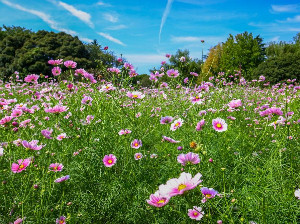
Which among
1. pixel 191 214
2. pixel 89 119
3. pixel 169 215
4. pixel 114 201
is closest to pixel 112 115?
pixel 89 119

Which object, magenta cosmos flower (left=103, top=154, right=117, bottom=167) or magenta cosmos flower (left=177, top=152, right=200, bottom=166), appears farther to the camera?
magenta cosmos flower (left=103, top=154, right=117, bottom=167)

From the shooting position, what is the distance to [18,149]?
1.98m

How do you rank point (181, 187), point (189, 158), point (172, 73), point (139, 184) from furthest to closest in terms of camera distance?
point (172, 73) → point (139, 184) → point (189, 158) → point (181, 187)

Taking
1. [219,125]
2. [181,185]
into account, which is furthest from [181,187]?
[219,125]

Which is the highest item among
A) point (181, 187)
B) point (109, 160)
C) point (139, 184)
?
point (181, 187)

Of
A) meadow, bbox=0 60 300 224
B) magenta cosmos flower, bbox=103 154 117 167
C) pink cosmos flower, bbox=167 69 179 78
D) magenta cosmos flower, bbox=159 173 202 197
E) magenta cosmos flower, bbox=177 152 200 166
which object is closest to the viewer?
magenta cosmos flower, bbox=159 173 202 197

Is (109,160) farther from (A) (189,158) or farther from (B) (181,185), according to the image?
(B) (181,185)

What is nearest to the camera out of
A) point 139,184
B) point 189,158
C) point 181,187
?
point 181,187

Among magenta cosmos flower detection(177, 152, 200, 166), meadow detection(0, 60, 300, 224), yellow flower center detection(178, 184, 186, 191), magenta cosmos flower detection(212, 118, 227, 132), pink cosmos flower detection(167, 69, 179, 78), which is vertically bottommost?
meadow detection(0, 60, 300, 224)

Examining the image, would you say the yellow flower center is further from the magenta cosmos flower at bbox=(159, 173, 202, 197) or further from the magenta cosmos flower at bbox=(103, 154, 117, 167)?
the magenta cosmos flower at bbox=(103, 154, 117, 167)

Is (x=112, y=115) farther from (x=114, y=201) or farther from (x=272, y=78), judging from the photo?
(x=272, y=78)

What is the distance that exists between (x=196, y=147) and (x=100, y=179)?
2.70 feet

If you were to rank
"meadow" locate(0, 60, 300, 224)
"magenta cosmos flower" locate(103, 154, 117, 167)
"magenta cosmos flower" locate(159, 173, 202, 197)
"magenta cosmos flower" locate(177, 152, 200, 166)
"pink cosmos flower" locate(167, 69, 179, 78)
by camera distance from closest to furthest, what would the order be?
"magenta cosmos flower" locate(159, 173, 202, 197), "magenta cosmos flower" locate(177, 152, 200, 166), "meadow" locate(0, 60, 300, 224), "magenta cosmos flower" locate(103, 154, 117, 167), "pink cosmos flower" locate(167, 69, 179, 78)

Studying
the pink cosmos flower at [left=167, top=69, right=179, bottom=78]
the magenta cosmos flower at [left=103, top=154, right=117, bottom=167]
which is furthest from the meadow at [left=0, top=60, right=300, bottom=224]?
the pink cosmos flower at [left=167, top=69, right=179, bottom=78]
